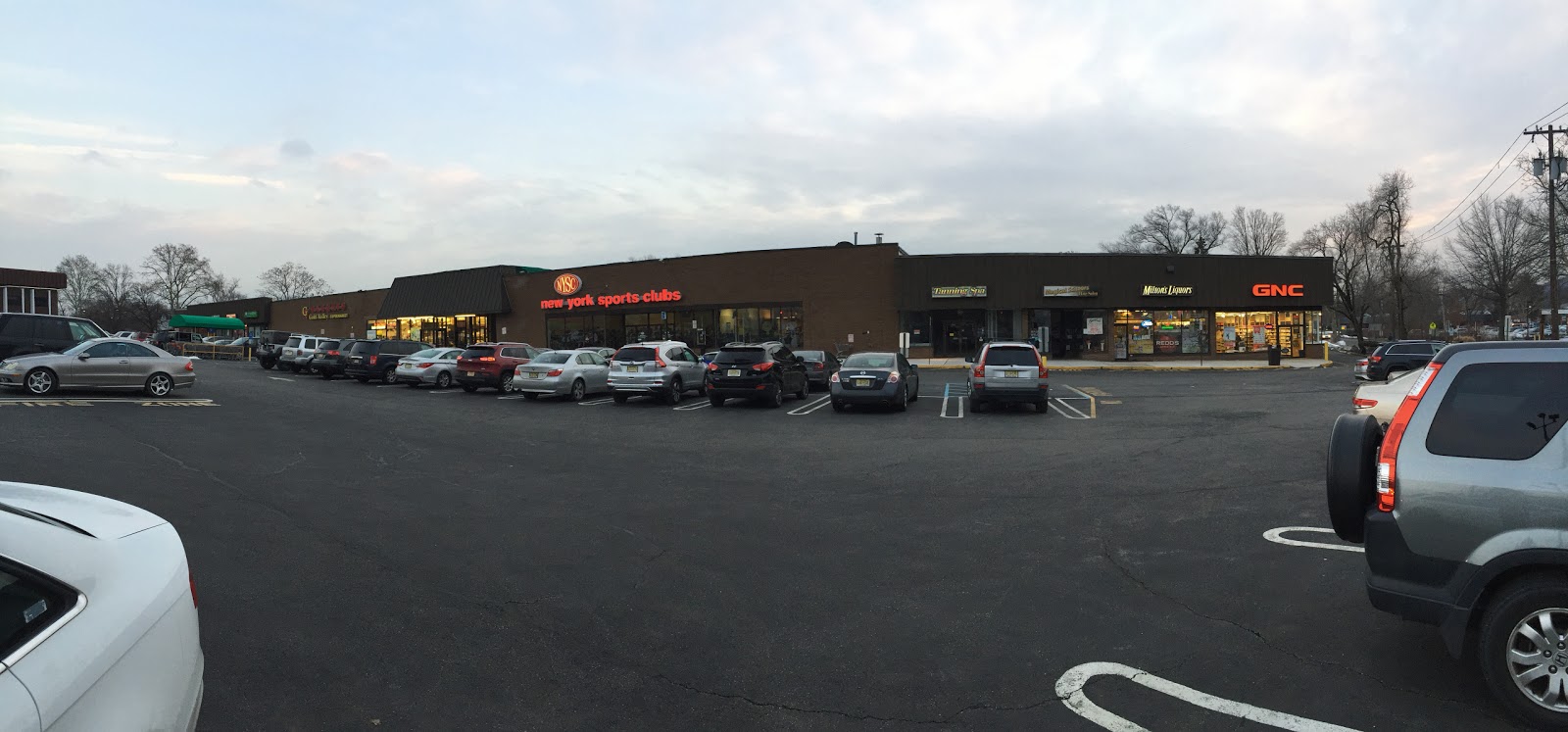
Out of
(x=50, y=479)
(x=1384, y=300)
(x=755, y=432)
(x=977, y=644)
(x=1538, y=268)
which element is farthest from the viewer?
(x=1384, y=300)

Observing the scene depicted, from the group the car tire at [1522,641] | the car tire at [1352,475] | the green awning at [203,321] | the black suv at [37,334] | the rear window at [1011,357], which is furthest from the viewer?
the green awning at [203,321]

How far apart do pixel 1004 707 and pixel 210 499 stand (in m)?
7.95

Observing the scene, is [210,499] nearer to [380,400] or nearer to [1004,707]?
[1004,707]

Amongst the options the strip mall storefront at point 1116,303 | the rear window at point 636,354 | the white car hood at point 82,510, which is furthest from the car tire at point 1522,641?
the strip mall storefront at point 1116,303

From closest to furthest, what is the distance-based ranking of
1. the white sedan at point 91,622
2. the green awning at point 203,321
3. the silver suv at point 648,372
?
1. the white sedan at point 91,622
2. the silver suv at point 648,372
3. the green awning at point 203,321

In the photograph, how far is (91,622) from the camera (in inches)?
83.0

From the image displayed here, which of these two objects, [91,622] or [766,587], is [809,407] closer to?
[766,587]

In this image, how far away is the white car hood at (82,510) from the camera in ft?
8.36

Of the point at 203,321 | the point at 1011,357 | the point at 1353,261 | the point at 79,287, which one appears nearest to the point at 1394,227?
the point at 1353,261

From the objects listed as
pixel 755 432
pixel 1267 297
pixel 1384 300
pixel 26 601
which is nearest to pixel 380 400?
pixel 755 432

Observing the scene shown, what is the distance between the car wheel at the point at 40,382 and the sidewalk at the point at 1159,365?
28.4 meters

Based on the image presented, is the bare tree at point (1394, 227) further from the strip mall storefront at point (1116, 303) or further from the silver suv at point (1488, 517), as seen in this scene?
the silver suv at point (1488, 517)

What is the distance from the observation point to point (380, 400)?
2033 cm

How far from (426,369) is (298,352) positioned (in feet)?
34.9
